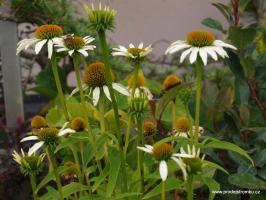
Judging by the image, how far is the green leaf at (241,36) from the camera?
1267mm

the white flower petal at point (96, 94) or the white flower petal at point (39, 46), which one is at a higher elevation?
the white flower petal at point (39, 46)

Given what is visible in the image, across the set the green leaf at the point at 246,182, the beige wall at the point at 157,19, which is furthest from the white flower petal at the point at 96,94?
the beige wall at the point at 157,19

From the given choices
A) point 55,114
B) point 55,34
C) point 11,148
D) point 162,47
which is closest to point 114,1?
point 162,47

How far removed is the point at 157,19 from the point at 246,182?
9.02 feet

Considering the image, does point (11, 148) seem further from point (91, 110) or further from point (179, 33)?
point (179, 33)

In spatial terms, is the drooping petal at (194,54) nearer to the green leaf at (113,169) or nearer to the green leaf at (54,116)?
the green leaf at (113,169)

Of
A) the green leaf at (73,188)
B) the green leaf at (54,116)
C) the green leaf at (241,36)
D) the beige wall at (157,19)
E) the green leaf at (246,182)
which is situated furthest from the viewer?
the beige wall at (157,19)

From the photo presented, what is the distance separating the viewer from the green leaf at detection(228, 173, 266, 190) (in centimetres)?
108

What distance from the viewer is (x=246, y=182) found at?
1.09 m

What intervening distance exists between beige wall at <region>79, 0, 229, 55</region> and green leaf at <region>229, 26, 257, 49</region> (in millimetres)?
2365

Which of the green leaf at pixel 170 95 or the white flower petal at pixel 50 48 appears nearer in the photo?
the white flower petal at pixel 50 48

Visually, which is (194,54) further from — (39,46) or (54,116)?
(54,116)

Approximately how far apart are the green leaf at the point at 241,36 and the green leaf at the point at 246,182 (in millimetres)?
337

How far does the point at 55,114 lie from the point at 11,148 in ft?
1.42
